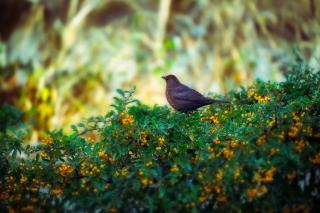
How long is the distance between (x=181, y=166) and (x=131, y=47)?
5.84 m

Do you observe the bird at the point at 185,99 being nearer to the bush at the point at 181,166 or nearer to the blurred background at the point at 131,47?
the bush at the point at 181,166

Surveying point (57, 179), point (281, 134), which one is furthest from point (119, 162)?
point (281, 134)

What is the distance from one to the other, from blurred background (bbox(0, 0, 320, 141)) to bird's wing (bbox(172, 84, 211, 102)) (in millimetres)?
4045

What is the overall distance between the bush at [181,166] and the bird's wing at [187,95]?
516 millimetres

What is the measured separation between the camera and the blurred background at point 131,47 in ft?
28.6

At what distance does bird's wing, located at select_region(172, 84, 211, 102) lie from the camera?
434 centimetres

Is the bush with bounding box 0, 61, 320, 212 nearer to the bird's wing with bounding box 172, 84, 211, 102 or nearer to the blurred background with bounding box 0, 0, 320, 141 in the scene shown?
the bird's wing with bounding box 172, 84, 211, 102

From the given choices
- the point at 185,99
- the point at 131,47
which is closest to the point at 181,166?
the point at 185,99

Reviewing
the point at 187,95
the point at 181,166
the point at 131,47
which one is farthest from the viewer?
the point at 131,47

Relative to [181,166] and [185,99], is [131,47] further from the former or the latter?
[181,166]

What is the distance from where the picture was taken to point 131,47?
28.9ft

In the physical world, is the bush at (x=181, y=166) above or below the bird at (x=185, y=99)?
below

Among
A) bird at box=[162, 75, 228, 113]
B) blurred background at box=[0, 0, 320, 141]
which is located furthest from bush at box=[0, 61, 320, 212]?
blurred background at box=[0, 0, 320, 141]

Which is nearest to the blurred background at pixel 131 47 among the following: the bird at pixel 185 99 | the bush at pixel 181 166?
the bird at pixel 185 99
